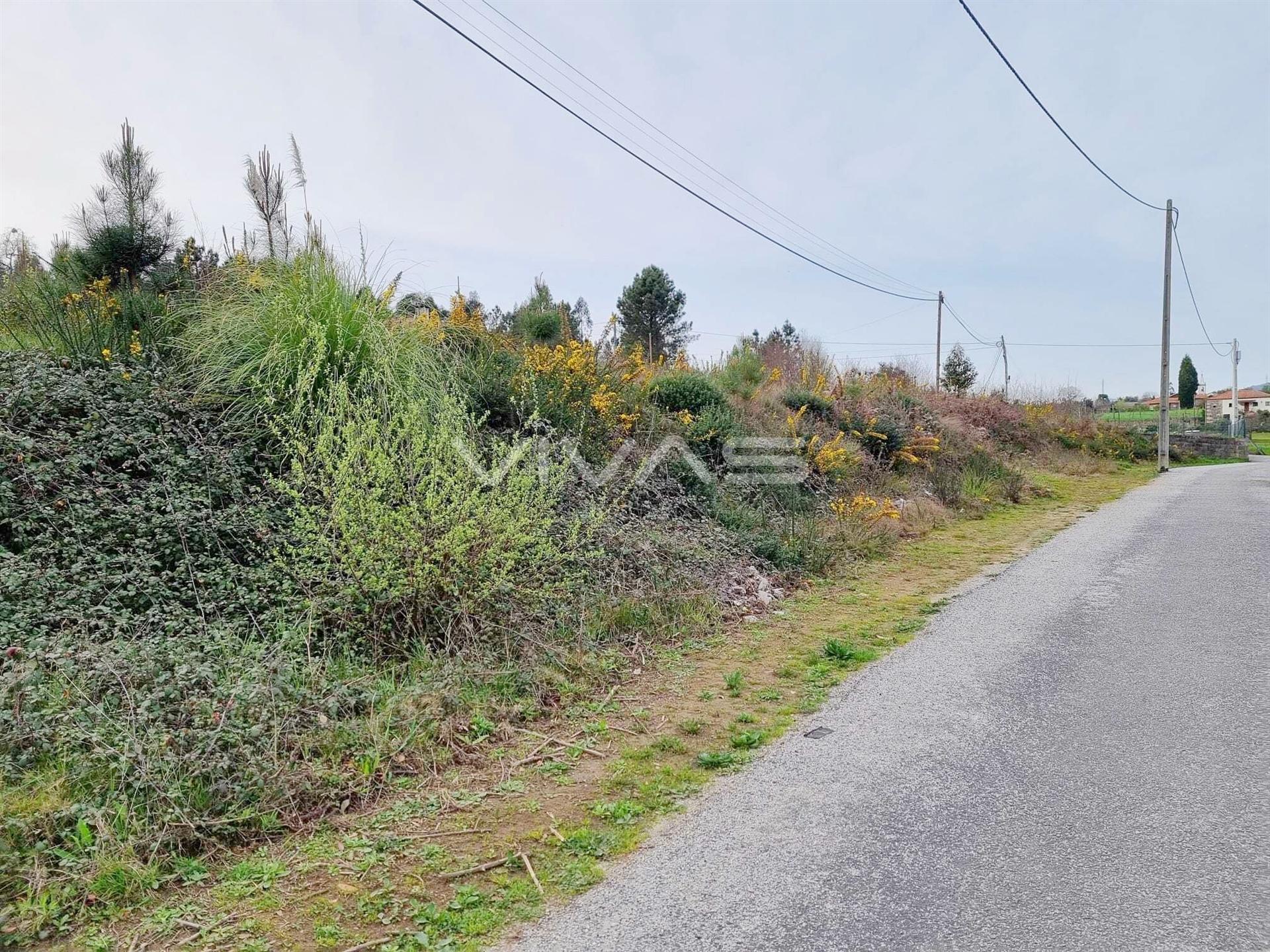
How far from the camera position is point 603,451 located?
7645 millimetres

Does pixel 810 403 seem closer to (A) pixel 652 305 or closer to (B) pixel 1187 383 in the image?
(A) pixel 652 305

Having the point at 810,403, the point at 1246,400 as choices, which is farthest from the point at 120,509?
the point at 1246,400

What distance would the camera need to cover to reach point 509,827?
298cm

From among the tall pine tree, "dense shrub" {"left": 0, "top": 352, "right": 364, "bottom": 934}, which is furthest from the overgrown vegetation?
the tall pine tree

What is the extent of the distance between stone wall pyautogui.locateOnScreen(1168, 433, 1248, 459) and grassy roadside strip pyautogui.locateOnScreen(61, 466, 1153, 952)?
27.1 metres

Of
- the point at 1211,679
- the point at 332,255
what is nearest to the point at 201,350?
→ the point at 332,255

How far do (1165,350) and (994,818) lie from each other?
23.7 m

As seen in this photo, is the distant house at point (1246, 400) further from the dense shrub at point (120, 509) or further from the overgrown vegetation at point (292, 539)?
the dense shrub at point (120, 509)

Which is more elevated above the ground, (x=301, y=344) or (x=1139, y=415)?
(x=1139, y=415)

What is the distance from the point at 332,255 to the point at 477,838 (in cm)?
526

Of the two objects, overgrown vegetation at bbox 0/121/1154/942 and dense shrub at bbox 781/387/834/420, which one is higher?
dense shrub at bbox 781/387/834/420

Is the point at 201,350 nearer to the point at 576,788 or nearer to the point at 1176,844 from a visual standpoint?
the point at 576,788

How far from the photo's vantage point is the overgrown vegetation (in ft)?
9.71

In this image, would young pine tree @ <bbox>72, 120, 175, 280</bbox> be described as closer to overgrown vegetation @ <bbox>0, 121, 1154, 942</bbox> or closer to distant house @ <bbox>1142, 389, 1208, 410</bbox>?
overgrown vegetation @ <bbox>0, 121, 1154, 942</bbox>
